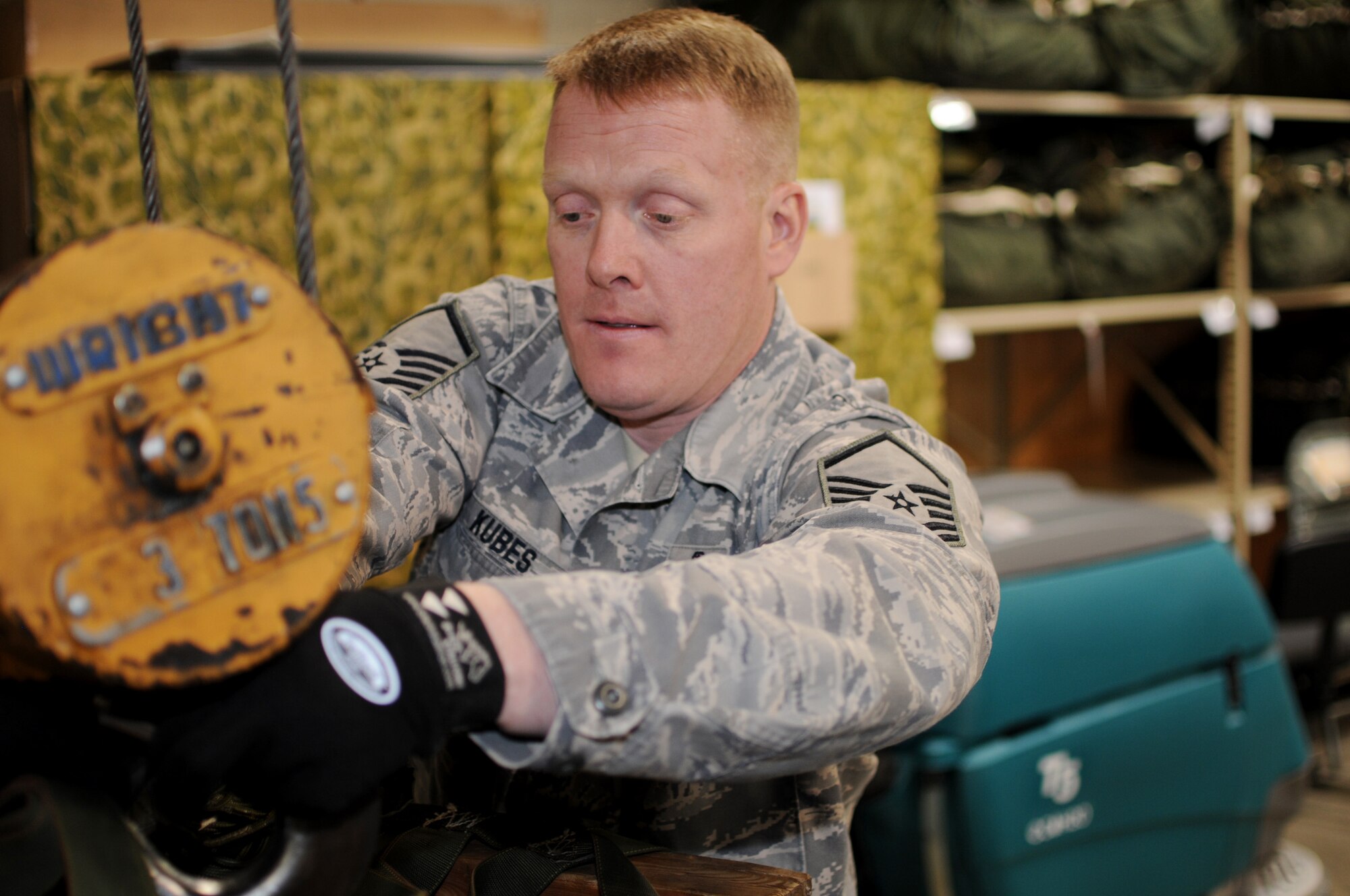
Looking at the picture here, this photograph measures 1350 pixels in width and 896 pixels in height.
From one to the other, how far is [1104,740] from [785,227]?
1.12 m

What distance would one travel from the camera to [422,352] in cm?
115

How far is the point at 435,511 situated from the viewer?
3.60 ft

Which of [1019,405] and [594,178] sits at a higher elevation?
[594,178]

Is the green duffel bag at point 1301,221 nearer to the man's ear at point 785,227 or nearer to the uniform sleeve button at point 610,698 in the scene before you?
the man's ear at point 785,227

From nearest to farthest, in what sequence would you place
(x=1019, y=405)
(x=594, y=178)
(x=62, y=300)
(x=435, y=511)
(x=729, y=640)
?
(x=62, y=300), (x=729, y=640), (x=594, y=178), (x=435, y=511), (x=1019, y=405)

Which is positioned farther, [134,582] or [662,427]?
[662,427]

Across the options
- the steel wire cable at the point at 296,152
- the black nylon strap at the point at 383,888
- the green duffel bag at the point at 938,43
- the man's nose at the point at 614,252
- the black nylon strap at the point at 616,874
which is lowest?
the black nylon strap at the point at 616,874

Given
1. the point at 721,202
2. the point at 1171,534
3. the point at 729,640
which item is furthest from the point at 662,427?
the point at 1171,534

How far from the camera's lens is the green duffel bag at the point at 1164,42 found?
2.88 m

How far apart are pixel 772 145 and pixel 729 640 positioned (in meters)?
0.57

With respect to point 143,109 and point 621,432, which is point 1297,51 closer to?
point 621,432

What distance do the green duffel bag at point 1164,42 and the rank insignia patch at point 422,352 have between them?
2316 millimetres

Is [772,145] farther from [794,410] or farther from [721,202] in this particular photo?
[794,410]

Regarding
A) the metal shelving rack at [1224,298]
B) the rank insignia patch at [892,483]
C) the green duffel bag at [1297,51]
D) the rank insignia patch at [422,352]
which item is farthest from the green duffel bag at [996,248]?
the rank insignia patch at [892,483]
